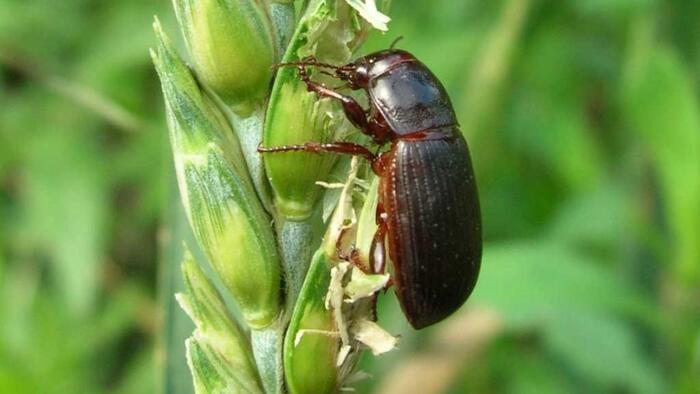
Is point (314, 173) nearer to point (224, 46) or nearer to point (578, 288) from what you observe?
point (224, 46)

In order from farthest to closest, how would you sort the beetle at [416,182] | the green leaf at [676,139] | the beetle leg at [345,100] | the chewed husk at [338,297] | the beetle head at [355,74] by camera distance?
the green leaf at [676,139], the beetle at [416,182], the beetle head at [355,74], the beetle leg at [345,100], the chewed husk at [338,297]

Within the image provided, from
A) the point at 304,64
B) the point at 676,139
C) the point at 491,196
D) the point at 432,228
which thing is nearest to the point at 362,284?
the point at 304,64

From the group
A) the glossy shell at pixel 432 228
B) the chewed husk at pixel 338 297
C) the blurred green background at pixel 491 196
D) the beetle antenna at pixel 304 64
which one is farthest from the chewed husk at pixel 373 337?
the blurred green background at pixel 491 196

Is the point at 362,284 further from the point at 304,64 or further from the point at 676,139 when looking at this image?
the point at 676,139

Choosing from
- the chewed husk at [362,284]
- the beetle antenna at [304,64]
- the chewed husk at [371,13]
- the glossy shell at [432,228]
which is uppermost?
the chewed husk at [371,13]

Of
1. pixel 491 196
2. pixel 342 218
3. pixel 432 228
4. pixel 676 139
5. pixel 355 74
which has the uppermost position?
pixel 355 74

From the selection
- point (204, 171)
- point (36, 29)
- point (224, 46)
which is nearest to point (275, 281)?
point (204, 171)

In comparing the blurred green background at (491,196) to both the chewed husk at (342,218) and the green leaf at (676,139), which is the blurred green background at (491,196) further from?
the chewed husk at (342,218)

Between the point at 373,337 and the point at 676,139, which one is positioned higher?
Answer: the point at 373,337
